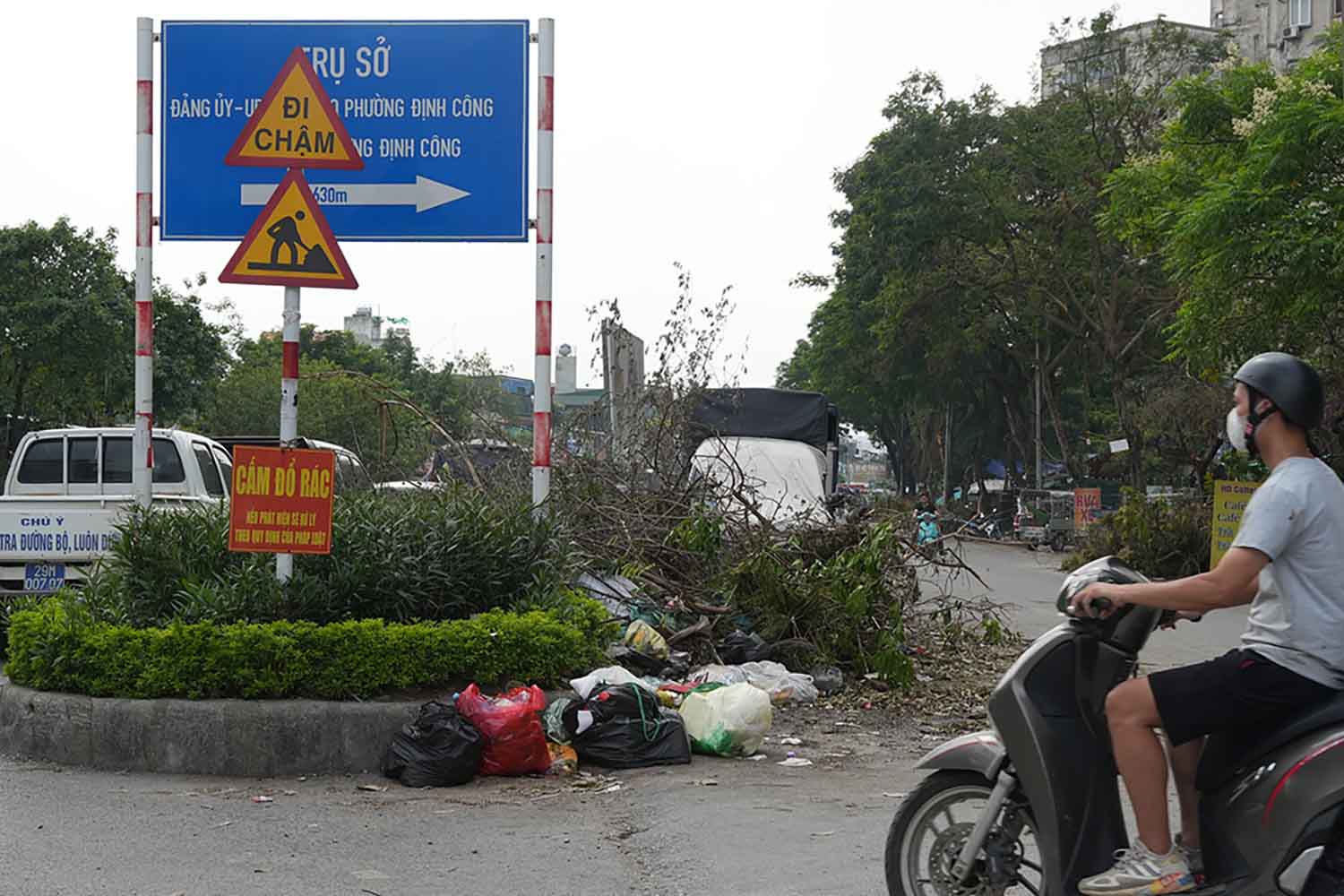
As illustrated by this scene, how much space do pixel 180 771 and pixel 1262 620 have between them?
5.42 meters

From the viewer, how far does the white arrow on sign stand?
9.93m

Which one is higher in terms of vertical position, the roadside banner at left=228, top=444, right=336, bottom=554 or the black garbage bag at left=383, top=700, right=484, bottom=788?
the roadside banner at left=228, top=444, right=336, bottom=554

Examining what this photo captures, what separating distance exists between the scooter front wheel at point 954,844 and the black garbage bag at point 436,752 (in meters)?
3.08

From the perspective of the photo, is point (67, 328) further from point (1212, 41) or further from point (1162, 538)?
point (1212, 41)

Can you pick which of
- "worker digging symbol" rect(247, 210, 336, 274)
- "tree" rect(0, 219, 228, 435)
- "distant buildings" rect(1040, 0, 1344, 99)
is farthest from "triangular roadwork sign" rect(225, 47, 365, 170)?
"tree" rect(0, 219, 228, 435)

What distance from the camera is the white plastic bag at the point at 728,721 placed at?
781 centimetres

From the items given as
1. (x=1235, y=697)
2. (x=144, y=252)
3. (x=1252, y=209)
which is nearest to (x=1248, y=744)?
(x=1235, y=697)

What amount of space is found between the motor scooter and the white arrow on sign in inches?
253

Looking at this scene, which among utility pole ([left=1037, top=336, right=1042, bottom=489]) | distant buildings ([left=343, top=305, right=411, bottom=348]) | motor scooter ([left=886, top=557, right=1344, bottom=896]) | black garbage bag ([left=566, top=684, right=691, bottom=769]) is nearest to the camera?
motor scooter ([left=886, top=557, right=1344, bottom=896])

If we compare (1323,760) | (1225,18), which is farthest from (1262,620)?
(1225,18)

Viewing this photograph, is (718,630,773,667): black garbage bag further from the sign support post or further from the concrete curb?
the sign support post

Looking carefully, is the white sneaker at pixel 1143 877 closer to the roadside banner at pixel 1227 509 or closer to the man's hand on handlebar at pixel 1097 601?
the man's hand on handlebar at pixel 1097 601

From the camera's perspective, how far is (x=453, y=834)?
6.20m

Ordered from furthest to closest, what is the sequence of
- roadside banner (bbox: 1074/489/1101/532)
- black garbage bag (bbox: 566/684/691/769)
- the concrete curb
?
roadside banner (bbox: 1074/489/1101/532) → black garbage bag (bbox: 566/684/691/769) → the concrete curb
